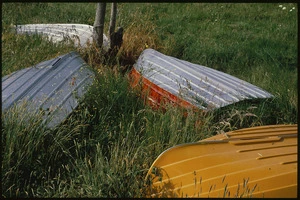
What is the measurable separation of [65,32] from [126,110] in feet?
9.25

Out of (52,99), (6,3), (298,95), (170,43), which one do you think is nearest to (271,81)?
(298,95)

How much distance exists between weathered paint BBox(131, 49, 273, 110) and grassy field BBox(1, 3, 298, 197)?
0.53 ft

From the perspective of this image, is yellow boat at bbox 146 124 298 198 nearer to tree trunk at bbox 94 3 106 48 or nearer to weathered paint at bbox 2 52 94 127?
weathered paint at bbox 2 52 94 127

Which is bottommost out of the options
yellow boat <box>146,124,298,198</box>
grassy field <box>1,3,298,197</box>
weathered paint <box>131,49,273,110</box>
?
grassy field <box>1,3,298,197</box>

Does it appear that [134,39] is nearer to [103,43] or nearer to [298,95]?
[103,43]

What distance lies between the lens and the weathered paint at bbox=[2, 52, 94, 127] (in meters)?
3.89

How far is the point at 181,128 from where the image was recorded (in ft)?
12.1

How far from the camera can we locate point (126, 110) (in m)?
4.06

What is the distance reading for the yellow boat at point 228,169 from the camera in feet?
9.34

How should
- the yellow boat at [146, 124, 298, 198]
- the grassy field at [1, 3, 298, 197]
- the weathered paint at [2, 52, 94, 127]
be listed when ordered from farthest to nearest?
1. the weathered paint at [2, 52, 94, 127]
2. the grassy field at [1, 3, 298, 197]
3. the yellow boat at [146, 124, 298, 198]

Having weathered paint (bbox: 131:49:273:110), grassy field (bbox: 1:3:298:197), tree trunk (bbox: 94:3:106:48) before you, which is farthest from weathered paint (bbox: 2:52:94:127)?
tree trunk (bbox: 94:3:106:48)

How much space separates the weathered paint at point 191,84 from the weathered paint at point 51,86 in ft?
1.80

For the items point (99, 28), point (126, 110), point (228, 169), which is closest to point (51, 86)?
point (126, 110)

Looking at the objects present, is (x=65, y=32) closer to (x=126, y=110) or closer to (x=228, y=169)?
(x=126, y=110)
